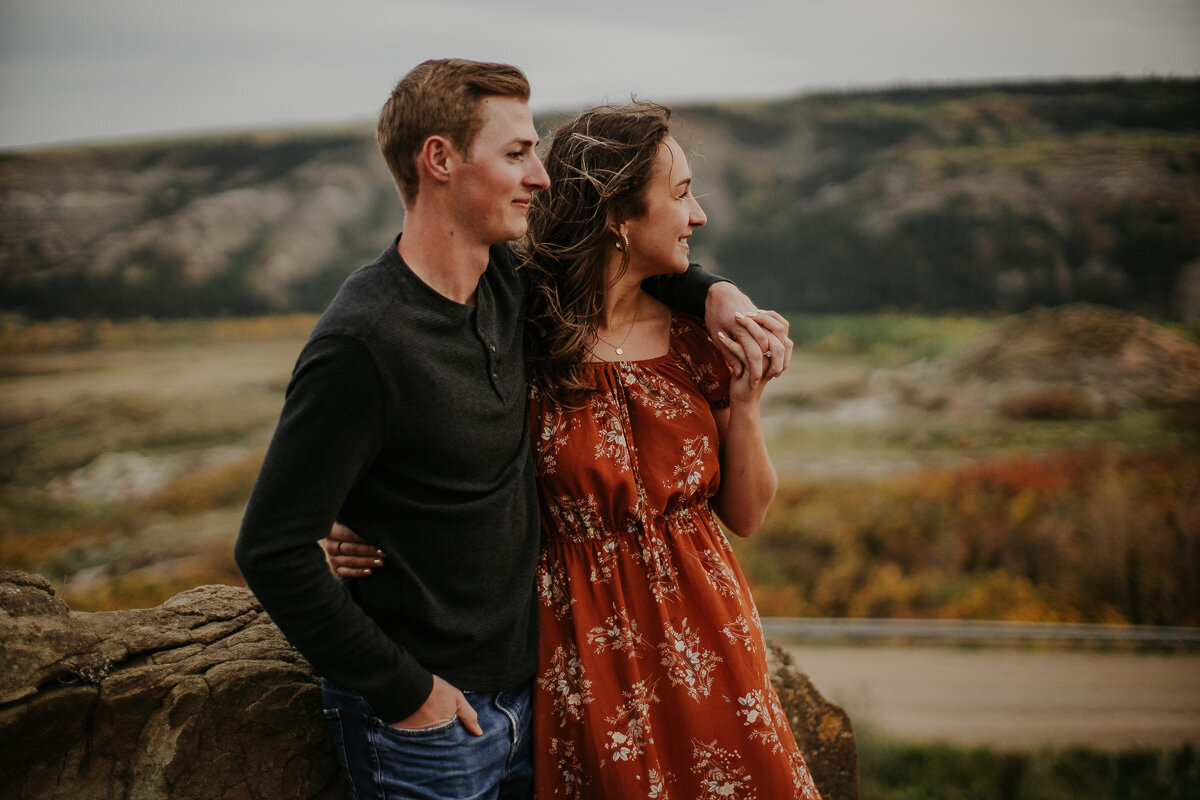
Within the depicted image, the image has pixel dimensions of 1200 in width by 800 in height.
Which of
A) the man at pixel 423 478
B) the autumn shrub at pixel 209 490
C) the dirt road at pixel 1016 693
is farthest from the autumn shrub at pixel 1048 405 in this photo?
the man at pixel 423 478

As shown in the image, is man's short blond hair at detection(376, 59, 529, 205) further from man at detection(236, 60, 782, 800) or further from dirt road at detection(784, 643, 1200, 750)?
dirt road at detection(784, 643, 1200, 750)

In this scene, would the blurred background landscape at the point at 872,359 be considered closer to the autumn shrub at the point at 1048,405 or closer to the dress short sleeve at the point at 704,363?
the autumn shrub at the point at 1048,405

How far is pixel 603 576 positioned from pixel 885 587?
20.1 ft

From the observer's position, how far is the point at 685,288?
6.91ft

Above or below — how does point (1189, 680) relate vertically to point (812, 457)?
below

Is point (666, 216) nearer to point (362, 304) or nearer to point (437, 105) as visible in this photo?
point (437, 105)

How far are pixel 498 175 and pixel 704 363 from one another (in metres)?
0.71

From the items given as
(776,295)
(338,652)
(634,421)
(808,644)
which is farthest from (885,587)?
(338,652)

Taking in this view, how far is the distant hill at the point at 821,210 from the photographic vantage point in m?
8.40

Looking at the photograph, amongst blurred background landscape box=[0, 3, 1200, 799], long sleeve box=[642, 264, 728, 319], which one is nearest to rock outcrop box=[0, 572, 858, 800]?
long sleeve box=[642, 264, 728, 319]

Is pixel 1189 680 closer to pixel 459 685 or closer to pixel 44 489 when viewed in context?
pixel 459 685

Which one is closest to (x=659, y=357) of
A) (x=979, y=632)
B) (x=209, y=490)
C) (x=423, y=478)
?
(x=423, y=478)

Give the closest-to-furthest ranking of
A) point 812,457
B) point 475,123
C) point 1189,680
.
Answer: point 475,123 < point 1189,680 < point 812,457

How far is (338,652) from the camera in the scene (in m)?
1.41
